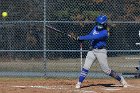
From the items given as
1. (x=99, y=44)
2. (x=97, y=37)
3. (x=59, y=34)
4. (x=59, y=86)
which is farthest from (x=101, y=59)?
(x=59, y=34)

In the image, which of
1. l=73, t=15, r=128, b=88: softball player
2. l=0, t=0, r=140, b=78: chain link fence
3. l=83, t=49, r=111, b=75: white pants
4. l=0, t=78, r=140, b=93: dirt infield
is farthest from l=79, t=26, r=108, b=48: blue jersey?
l=0, t=0, r=140, b=78: chain link fence

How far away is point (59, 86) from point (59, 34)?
508cm

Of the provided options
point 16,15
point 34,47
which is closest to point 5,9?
point 16,15

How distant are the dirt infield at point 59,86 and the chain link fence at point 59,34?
281 cm

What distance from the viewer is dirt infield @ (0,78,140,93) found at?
11.5m

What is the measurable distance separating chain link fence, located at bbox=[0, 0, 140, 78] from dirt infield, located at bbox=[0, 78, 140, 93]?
110 inches

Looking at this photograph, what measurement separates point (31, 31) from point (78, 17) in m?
1.96

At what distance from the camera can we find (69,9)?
55.4ft

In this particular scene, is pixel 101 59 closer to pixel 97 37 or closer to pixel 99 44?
pixel 99 44

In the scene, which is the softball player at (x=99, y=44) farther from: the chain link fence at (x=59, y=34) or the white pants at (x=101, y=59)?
the chain link fence at (x=59, y=34)

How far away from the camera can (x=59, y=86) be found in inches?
488

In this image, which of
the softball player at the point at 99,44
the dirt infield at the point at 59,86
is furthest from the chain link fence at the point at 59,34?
the softball player at the point at 99,44

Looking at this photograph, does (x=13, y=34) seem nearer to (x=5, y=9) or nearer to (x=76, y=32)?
(x=5, y=9)

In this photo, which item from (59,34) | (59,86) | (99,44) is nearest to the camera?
(99,44)
